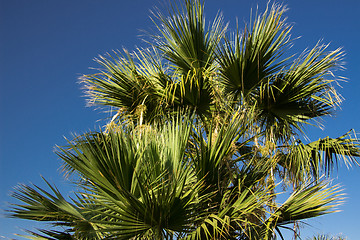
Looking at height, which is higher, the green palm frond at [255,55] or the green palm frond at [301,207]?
the green palm frond at [255,55]

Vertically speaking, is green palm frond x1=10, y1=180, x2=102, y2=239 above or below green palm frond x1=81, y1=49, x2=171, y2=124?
below

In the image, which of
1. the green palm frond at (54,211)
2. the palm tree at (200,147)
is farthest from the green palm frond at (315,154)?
the green palm frond at (54,211)

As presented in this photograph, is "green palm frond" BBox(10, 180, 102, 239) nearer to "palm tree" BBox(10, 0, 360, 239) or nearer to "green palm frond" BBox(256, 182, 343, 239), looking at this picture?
"palm tree" BBox(10, 0, 360, 239)

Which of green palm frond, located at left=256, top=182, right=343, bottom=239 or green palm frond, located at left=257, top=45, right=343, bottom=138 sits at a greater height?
green palm frond, located at left=257, top=45, right=343, bottom=138

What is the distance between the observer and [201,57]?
5.25 metres

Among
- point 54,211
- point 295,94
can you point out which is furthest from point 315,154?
point 54,211

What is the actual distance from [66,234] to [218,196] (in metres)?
1.74

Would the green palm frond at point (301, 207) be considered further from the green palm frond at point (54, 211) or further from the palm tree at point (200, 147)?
the green palm frond at point (54, 211)

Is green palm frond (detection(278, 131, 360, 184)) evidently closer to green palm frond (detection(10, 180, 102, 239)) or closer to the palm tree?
the palm tree

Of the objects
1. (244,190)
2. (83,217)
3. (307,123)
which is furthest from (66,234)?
(307,123)

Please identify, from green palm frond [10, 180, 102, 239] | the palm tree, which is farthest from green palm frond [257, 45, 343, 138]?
green palm frond [10, 180, 102, 239]

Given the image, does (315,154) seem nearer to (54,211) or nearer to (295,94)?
(295,94)

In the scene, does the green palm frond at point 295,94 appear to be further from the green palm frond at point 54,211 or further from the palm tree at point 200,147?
the green palm frond at point 54,211

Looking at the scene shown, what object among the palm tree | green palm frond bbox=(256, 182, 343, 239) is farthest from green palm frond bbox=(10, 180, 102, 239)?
green palm frond bbox=(256, 182, 343, 239)
